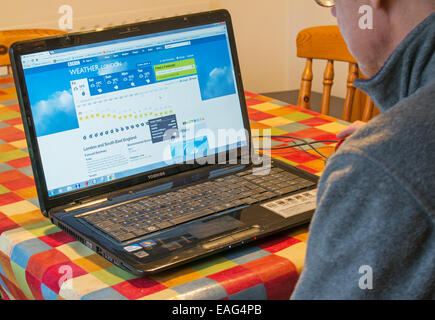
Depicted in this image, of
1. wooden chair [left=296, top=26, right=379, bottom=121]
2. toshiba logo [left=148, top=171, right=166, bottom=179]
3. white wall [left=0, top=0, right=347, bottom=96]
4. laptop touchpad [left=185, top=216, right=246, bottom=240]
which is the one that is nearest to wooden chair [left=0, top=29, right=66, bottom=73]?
wooden chair [left=296, top=26, right=379, bottom=121]

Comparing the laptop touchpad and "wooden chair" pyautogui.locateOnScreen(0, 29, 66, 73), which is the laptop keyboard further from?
"wooden chair" pyautogui.locateOnScreen(0, 29, 66, 73)

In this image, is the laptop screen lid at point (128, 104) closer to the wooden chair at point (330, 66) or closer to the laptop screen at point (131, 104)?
the laptop screen at point (131, 104)

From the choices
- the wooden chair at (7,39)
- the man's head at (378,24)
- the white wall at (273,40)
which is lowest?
the white wall at (273,40)

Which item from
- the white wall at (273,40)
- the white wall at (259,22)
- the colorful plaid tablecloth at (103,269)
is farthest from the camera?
the white wall at (273,40)

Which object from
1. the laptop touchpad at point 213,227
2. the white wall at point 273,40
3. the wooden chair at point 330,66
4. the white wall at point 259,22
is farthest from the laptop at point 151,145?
the white wall at point 273,40

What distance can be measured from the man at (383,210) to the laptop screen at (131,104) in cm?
54

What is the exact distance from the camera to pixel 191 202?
1.01 m

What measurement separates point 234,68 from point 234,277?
519mm

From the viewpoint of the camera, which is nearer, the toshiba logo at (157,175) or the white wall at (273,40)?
the toshiba logo at (157,175)

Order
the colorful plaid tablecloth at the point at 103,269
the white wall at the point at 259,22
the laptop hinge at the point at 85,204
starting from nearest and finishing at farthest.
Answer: the colorful plaid tablecloth at the point at 103,269 → the laptop hinge at the point at 85,204 → the white wall at the point at 259,22

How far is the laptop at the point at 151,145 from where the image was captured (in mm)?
931

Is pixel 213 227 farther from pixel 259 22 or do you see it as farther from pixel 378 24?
pixel 259 22
